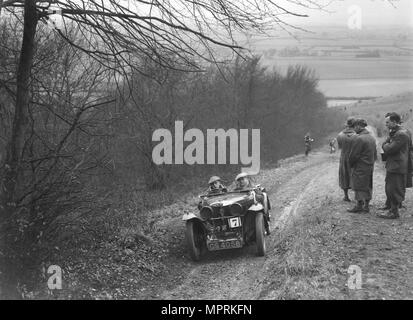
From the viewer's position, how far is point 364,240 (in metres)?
8.15

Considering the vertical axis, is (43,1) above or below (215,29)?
above

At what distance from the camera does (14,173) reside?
612 centimetres

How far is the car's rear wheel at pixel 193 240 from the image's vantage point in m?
9.05

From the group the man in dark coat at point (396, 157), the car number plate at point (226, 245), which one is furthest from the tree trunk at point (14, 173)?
the man in dark coat at point (396, 157)

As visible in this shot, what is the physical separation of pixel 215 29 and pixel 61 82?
936cm

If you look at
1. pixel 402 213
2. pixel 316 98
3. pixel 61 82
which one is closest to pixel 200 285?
pixel 402 213

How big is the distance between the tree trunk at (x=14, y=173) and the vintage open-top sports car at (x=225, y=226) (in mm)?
3570

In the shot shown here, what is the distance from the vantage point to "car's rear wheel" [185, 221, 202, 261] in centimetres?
→ 905

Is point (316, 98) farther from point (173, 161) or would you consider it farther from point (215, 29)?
point (215, 29)

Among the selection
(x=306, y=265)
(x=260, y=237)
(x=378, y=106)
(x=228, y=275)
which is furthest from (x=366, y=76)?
(x=306, y=265)

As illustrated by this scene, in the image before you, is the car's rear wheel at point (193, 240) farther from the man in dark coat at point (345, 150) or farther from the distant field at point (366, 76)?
the distant field at point (366, 76)

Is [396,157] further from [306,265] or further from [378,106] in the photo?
[378,106]

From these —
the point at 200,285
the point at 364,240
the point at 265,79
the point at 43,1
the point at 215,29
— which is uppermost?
the point at 265,79

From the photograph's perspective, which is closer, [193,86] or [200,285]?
[200,285]
